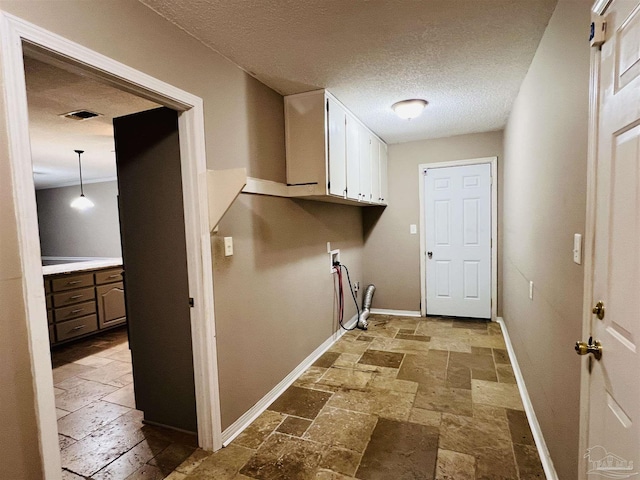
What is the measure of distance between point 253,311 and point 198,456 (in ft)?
2.99

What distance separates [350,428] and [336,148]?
2151mm

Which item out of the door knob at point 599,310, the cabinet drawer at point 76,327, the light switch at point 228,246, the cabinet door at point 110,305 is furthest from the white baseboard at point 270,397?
the cabinet drawer at point 76,327

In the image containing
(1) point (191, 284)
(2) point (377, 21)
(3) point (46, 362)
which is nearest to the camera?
(3) point (46, 362)

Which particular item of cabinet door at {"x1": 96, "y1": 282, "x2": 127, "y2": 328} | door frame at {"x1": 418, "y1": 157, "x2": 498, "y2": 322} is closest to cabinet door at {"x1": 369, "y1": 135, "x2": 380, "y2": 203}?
door frame at {"x1": 418, "y1": 157, "x2": 498, "y2": 322}

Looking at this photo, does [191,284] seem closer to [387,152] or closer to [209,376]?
[209,376]

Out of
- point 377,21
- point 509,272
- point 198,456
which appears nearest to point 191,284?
point 198,456

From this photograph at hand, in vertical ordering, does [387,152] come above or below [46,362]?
above

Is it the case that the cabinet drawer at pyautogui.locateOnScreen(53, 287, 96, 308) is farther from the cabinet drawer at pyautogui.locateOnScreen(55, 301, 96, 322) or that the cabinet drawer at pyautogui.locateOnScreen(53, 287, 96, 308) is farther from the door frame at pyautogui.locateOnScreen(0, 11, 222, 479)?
the door frame at pyautogui.locateOnScreen(0, 11, 222, 479)

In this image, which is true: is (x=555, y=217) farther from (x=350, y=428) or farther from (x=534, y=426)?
(x=350, y=428)

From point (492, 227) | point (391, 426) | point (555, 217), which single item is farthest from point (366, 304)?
point (555, 217)

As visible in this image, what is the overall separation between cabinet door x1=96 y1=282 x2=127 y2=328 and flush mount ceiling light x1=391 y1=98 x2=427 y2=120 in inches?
164

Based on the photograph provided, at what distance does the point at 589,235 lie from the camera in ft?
3.92

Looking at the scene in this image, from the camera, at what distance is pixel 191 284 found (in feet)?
6.36

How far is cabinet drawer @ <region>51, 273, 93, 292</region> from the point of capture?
3.87 meters
